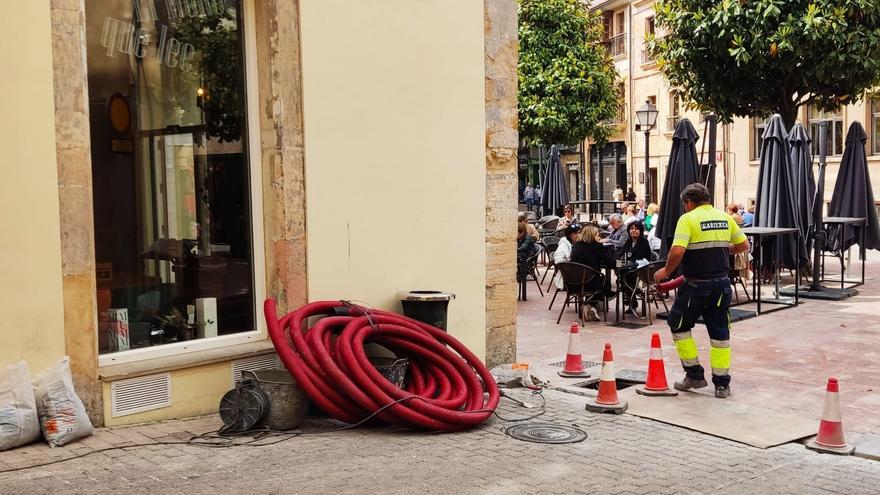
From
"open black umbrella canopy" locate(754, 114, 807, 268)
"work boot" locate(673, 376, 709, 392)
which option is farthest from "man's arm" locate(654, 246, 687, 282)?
"open black umbrella canopy" locate(754, 114, 807, 268)

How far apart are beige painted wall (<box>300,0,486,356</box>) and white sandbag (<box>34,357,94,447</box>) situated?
2.00 metres

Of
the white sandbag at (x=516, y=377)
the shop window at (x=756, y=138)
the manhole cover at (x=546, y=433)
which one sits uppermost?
the shop window at (x=756, y=138)

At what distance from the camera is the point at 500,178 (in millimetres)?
8516

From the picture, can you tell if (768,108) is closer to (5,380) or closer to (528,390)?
(528,390)

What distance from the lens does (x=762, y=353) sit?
9156 mm

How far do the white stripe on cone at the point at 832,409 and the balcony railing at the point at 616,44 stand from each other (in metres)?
34.6

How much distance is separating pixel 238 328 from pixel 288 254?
0.70m

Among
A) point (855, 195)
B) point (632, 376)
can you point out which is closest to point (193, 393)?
point (632, 376)

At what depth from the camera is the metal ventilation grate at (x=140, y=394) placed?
19.3 ft

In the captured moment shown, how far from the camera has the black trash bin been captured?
744 cm

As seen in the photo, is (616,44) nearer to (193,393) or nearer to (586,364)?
(586,364)

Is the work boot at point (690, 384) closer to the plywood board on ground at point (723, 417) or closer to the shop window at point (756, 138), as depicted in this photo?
the plywood board on ground at point (723, 417)

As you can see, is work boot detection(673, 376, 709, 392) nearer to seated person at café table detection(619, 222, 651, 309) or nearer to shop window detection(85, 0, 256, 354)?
shop window detection(85, 0, 256, 354)

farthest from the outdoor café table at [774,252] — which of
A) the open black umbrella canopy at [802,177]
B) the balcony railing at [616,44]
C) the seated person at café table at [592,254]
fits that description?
the balcony railing at [616,44]
